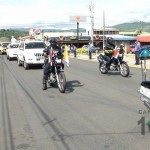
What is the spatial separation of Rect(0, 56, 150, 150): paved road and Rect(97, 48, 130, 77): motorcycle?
364 centimetres

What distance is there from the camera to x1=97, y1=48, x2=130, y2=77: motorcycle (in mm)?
16453

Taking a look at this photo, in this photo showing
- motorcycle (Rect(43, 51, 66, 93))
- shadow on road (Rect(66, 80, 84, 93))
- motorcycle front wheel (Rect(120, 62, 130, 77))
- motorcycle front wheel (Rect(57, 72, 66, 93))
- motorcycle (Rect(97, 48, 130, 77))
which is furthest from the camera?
motorcycle (Rect(97, 48, 130, 77))

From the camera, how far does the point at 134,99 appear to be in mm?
10164

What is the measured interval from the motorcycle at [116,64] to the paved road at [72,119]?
3.64m

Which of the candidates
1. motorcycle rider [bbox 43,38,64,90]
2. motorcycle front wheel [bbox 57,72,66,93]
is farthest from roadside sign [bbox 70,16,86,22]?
motorcycle front wheel [bbox 57,72,66,93]

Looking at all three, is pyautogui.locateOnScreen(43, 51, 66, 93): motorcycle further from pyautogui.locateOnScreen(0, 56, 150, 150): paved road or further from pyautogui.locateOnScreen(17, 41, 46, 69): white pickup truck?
pyautogui.locateOnScreen(17, 41, 46, 69): white pickup truck

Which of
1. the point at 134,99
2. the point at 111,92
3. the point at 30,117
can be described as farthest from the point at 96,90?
the point at 30,117

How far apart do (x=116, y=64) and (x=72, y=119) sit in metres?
9.61

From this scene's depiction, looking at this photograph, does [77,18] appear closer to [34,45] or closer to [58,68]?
[34,45]

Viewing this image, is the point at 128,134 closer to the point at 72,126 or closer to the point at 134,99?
the point at 72,126

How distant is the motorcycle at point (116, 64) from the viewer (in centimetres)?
Answer: 1645

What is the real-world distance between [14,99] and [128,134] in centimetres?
511

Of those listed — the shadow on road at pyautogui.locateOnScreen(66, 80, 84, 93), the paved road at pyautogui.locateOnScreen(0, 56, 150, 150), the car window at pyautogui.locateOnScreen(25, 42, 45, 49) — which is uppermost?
the car window at pyautogui.locateOnScreen(25, 42, 45, 49)

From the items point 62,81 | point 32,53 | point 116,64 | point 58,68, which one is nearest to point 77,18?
point 32,53
